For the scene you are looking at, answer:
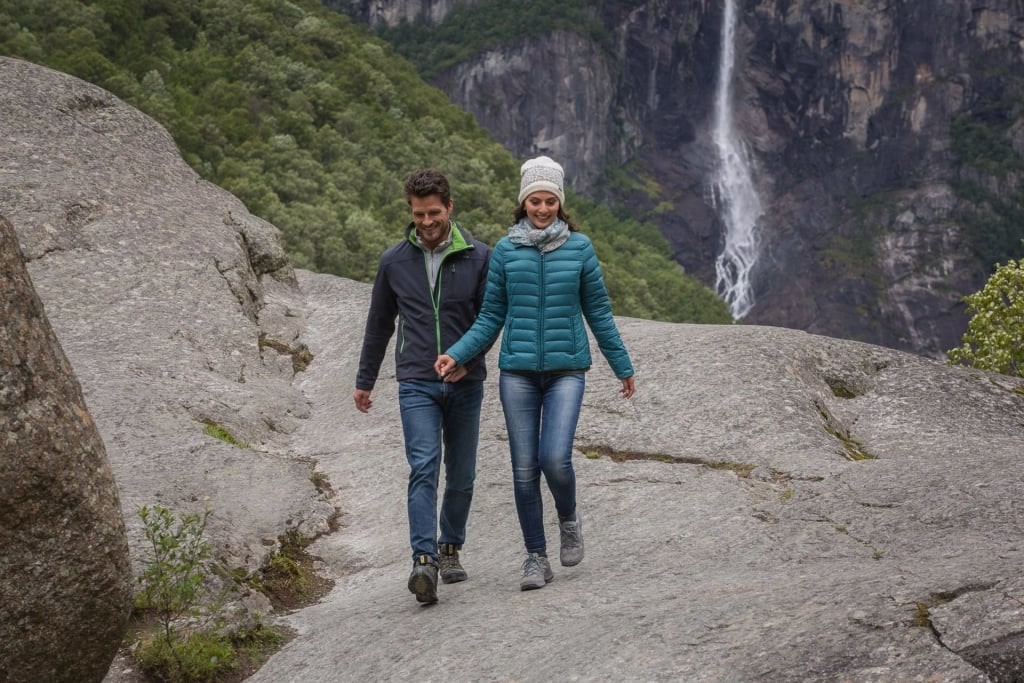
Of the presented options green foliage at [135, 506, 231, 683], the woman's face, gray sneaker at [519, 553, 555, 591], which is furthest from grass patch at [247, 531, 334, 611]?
the woman's face

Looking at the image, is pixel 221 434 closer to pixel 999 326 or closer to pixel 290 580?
pixel 290 580

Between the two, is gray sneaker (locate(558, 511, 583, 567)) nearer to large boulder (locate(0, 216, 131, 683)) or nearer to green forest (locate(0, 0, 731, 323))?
large boulder (locate(0, 216, 131, 683))

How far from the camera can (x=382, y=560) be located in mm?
8211

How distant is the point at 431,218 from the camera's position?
6586 millimetres

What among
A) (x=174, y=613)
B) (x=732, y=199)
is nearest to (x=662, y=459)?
(x=174, y=613)

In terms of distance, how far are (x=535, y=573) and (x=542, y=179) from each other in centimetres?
216

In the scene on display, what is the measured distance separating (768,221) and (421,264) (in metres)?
134

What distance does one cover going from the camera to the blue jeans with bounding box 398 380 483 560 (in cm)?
649

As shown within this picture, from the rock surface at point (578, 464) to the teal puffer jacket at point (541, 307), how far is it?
4.18ft

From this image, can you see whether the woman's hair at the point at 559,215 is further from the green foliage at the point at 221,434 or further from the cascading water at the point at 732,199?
the cascading water at the point at 732,199

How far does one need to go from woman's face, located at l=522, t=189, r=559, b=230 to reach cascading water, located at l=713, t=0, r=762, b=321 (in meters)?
116

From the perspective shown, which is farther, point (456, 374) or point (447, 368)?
point (456, 374)

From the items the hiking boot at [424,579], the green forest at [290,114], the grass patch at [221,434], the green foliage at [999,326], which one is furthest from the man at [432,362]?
the green forest at [290,114]

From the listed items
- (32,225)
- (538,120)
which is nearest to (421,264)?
(32,225)
